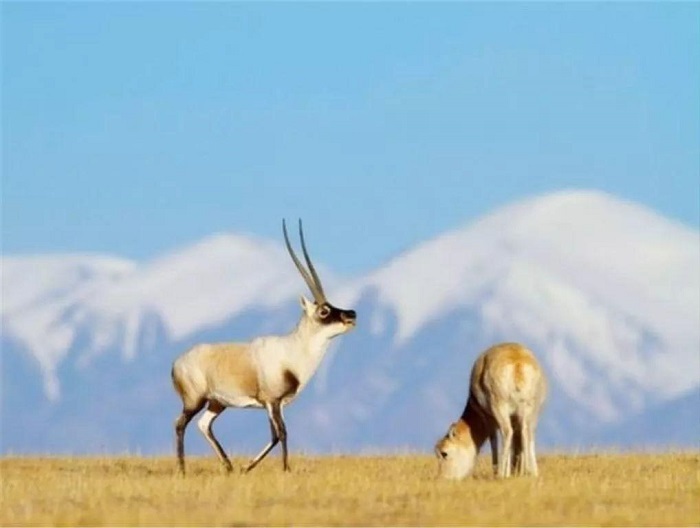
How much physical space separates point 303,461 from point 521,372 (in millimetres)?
6959

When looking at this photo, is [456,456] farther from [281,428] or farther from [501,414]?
[281,428]

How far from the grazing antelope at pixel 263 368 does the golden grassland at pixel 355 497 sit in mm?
698

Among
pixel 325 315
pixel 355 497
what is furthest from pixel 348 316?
pixel 355 497

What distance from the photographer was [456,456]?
69.6ft

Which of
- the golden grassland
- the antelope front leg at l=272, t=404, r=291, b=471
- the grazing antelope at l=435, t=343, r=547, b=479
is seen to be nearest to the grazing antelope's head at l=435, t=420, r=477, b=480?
the grazing antelope at l=435, t=343, r=547, b=479

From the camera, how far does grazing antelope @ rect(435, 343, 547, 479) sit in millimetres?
20859

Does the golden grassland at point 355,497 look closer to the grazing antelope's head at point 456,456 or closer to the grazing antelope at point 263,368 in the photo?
the grazing antelope's head at point 456,456

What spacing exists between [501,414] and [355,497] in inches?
133

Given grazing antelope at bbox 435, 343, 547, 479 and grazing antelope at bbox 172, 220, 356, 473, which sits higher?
grazing antelope at bbox 172, 220, 356, 473

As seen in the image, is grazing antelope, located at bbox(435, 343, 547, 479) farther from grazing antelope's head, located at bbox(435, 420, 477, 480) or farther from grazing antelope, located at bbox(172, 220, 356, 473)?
grazing antelope, located at bbox(172, 220, 356, 473)

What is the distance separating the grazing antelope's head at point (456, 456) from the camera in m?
21.2

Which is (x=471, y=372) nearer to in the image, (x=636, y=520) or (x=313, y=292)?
(x=313, y=292)

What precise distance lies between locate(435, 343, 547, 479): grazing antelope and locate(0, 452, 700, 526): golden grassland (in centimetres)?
36

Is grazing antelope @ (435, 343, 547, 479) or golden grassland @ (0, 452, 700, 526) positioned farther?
grazing antelope @ (435, 343, 547, 479)
